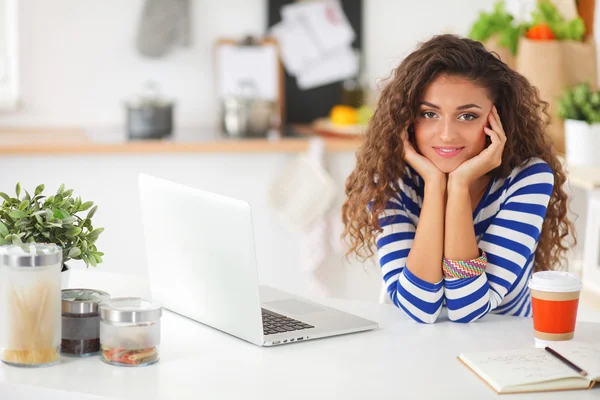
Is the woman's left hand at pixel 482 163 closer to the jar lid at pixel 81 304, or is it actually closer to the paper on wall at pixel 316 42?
the jar lid at pixel 81 304

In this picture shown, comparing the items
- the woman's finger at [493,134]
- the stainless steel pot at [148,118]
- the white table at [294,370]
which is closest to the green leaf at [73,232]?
the white table at [294,370]

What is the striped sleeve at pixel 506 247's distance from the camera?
1.63m

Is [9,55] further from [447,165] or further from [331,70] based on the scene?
[447,165]

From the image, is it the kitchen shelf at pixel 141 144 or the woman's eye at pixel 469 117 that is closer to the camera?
the woman's eye at pixel 469 117

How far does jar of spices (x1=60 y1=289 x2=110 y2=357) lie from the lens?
1.39 meters

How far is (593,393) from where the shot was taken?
1266 mm

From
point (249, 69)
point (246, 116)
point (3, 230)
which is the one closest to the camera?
point (3, 230)

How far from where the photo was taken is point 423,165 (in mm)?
1758

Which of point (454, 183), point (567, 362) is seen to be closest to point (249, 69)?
point (454, 183)

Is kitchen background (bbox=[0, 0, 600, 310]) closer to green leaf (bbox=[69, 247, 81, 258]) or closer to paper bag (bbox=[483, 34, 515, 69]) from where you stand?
paper bag (bbox=[483, 34, 515, 69])

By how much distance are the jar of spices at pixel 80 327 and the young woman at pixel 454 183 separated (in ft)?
1.83

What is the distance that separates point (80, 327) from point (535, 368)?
2.23ft

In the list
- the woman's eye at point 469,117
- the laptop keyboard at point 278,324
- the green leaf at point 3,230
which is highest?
the woman's eye at point 469,117

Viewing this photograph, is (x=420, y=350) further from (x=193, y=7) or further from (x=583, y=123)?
(x=193, y=7)
